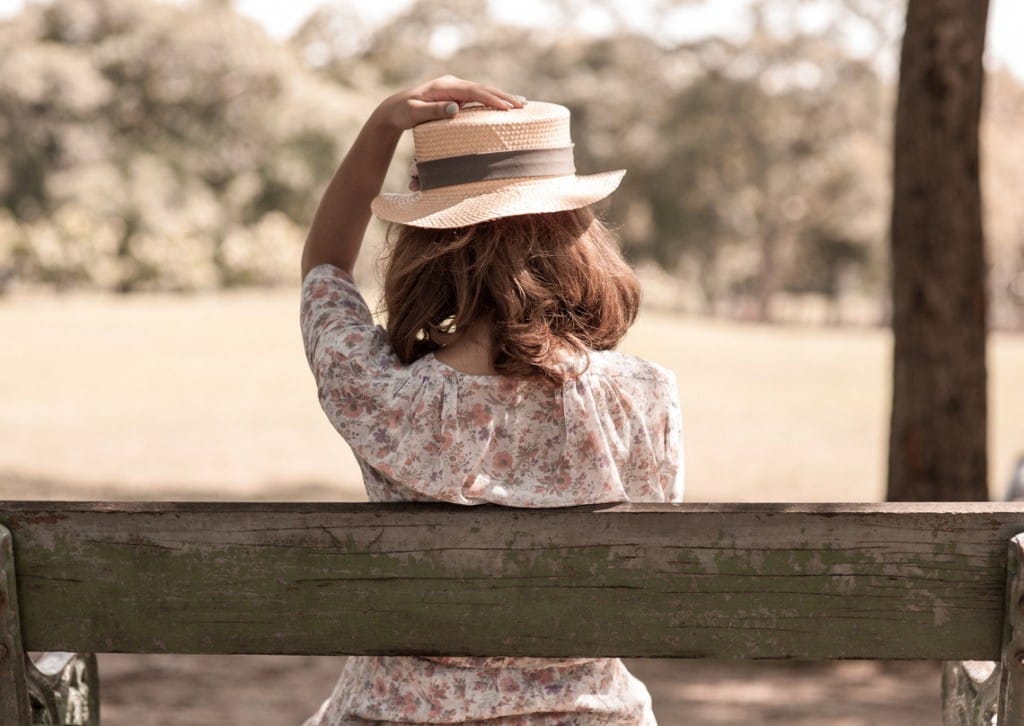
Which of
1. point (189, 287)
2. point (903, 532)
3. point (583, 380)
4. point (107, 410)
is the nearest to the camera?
point (903, 532)

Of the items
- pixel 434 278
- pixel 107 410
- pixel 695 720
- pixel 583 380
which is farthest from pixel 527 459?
pixel 107 410

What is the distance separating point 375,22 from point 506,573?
49774mm

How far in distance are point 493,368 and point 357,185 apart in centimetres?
52

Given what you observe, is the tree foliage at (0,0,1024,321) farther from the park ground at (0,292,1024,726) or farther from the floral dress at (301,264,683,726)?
the floral dress at (301,264,683,726)

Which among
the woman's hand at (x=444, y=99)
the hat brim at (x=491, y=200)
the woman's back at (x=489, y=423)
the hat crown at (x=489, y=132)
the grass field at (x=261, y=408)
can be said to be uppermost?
the woman's hand at (x=444, y=99)

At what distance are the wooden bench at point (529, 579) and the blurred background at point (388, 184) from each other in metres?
12.6

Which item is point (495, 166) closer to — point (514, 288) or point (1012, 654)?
point (514, 288)

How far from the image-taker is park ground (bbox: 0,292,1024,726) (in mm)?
5012

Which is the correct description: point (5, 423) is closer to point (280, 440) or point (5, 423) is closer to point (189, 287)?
point (280, 440)

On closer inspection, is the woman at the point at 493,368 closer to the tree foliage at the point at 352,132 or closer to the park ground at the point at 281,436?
the park ground at the point at 281,436

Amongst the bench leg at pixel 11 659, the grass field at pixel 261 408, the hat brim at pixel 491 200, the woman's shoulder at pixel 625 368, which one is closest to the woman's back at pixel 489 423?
the woman's shoulder at pixel 625 368

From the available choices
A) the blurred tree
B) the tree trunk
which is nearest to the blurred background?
the blurred tree

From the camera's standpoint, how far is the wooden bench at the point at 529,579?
1867mm

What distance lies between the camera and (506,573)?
6.26ft
